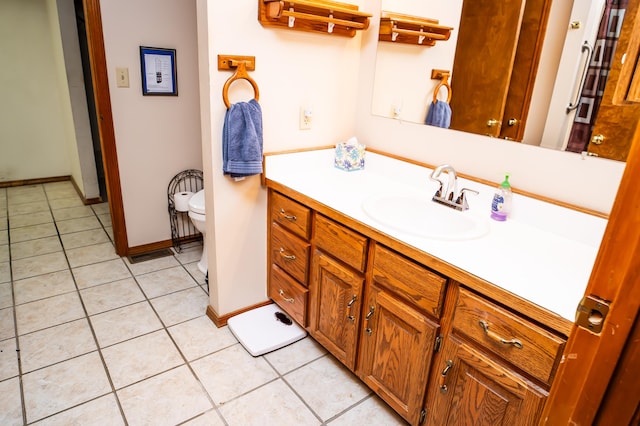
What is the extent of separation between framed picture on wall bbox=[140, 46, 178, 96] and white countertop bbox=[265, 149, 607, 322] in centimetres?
119

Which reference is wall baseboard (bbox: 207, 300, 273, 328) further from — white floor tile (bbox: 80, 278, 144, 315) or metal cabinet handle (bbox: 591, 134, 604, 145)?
metal cabinet handle (bbox: 591, 134, 604, 145)

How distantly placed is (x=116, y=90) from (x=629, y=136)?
264 centimetres

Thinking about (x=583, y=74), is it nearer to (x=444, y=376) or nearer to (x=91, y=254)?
(x=444, y=376)

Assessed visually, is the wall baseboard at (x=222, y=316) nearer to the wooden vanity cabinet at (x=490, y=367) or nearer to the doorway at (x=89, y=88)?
the wooden vanity cabinet at (x=490, y=367)

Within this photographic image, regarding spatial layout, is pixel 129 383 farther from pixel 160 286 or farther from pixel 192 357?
pixel 160 286

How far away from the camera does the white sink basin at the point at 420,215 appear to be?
1491 mm

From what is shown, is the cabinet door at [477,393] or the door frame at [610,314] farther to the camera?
the cabinet door at [477,393]

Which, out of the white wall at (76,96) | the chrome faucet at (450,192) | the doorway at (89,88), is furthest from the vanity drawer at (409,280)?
the white wall at (76,96)

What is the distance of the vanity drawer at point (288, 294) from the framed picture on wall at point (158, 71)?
146 centimetres

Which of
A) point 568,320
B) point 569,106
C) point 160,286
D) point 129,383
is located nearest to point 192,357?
point 129,383

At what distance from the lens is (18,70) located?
3738mm

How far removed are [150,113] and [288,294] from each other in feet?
5.20

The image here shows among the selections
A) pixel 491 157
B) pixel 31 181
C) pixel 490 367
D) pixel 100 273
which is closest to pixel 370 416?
pixel 490 367

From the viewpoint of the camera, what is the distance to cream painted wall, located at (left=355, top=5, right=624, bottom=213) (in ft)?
4.40
